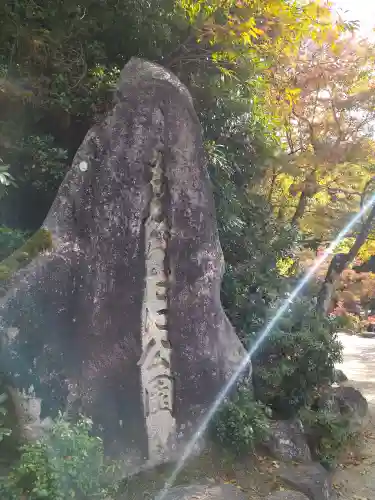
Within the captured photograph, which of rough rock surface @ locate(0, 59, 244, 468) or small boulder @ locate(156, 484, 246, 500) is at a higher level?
rough rock surface @ locate(0, 59, 244, 468)

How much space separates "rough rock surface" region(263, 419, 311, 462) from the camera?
5.95 meters

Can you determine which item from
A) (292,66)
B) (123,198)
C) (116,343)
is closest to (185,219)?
(123,198)

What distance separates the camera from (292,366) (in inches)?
258

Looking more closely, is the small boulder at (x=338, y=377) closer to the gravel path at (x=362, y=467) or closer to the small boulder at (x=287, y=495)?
the gravel path at (x=362, y=467)

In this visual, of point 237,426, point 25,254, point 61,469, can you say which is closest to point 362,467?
point 237,426

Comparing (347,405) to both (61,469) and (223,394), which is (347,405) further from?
(61,469)

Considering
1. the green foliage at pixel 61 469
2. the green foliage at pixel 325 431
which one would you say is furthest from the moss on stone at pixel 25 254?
the green foliage at pixel 325 431

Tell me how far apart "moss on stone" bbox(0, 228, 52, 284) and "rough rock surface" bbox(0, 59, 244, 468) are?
0.06 m

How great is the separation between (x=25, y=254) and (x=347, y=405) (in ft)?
20.5

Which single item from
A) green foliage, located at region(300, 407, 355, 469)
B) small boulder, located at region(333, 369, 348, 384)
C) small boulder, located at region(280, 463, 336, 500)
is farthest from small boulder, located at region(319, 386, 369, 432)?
small boulder, located at region(280, 463, 336, 500)

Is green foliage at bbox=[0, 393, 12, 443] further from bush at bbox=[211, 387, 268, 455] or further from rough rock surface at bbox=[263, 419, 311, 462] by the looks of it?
rough rock surface at bbox=[263, 419, 311, 462]

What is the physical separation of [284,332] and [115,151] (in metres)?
3.71

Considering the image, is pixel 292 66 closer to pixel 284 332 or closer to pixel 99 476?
pixel 284 332

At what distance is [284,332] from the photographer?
682 centimetres
